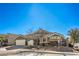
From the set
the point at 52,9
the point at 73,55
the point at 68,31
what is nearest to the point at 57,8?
the point at 52,9

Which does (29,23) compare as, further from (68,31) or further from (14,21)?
(68,31)

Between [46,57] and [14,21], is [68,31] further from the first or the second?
[14,21]

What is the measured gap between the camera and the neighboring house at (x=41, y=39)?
3389mm

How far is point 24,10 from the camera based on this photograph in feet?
11.2

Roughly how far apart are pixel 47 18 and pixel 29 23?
0.64 ft

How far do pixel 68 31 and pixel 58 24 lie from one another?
127mm

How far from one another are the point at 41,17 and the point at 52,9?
0.14m

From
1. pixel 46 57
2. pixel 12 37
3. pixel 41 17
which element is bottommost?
pixel 46 57

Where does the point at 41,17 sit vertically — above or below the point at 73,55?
above

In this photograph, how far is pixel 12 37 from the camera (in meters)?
3.39

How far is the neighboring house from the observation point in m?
3.39

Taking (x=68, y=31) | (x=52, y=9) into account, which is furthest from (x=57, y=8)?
(x=68, y=31)

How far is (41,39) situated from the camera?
340 centimetres

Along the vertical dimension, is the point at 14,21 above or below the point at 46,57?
above
